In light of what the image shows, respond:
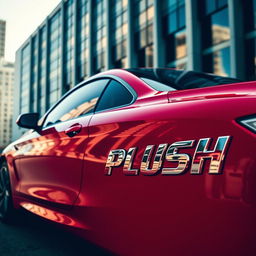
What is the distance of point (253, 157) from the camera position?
1064 mm

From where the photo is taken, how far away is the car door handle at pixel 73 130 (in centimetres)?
214

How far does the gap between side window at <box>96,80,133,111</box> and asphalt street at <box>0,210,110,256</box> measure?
87cm

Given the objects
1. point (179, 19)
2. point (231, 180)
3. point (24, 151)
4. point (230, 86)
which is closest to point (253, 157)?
point (231, 180)

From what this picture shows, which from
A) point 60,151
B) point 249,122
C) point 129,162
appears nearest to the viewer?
point 249,122

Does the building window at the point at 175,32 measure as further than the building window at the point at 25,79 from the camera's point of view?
No

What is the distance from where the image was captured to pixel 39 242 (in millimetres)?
2664

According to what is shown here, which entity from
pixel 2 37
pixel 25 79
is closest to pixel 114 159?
pixel 25 79

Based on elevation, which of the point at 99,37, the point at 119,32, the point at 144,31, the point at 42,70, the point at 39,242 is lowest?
the point at 39,242

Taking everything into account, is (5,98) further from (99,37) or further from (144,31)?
(144,31)

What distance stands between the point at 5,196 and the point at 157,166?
2.50 metres

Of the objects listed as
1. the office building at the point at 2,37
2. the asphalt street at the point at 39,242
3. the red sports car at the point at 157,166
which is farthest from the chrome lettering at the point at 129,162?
the office building at the point at 2,37

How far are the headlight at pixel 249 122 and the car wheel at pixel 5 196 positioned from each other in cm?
272

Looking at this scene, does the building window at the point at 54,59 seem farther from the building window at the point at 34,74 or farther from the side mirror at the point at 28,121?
the side mirror at the point at 28,121

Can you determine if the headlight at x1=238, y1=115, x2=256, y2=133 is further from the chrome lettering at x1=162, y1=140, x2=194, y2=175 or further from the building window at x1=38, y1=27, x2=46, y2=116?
the building window at x1=38, y1=27, x2=46, y2=116
